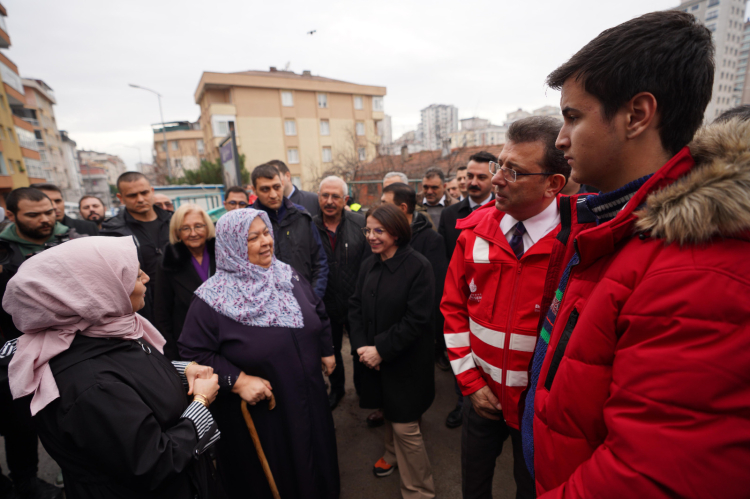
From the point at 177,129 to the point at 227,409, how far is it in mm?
54154

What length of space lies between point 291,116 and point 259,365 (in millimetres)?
31853

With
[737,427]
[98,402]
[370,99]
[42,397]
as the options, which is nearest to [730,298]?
[737,427]

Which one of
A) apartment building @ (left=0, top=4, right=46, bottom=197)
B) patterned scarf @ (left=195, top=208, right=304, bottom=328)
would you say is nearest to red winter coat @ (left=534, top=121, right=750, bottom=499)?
patterned scarf @ (left=195, top=208, right=304, bottom=328)

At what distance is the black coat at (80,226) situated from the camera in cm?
443

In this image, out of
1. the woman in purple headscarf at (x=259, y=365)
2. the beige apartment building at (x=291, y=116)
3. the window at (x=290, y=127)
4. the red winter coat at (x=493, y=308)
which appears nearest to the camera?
the red winter coat at (x=493, y=308)

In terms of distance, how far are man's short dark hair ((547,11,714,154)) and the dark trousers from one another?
5.33ft

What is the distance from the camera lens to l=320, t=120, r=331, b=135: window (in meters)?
31.4

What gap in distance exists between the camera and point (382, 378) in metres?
2.47

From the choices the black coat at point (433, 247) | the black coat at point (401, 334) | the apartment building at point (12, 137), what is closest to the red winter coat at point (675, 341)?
the black coat at point (401, 334)

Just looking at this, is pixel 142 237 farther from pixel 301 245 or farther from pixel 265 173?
pixel 301 245

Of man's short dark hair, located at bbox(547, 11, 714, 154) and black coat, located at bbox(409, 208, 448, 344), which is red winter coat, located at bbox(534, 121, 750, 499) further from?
black coat, located at bbox(409, 208, 448, 344)

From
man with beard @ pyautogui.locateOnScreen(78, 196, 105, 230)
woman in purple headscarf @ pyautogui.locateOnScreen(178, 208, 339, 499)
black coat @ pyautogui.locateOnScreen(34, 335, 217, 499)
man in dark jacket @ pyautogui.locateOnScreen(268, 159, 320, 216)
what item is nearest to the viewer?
black coat @ pyautogui.locateOnScreen(34, 335, 217, 499)

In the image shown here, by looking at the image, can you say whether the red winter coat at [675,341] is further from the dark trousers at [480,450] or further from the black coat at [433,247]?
the black coat at [433,247]

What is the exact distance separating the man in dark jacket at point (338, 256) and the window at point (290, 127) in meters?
29.1
